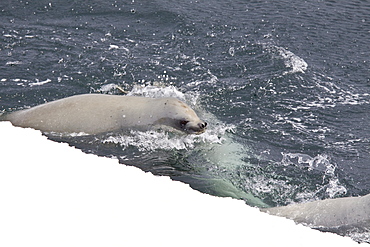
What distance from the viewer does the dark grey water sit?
9.32m

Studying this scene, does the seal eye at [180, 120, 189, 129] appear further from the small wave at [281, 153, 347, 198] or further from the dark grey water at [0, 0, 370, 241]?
the small wave at [281, 153, 347, 198]

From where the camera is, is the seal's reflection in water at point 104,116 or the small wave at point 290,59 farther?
the small wave at point 290,59

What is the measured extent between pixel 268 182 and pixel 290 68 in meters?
4.77

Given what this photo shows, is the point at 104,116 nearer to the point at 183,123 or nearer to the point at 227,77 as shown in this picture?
the point at 183,123

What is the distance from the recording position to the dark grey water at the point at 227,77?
9320 mm

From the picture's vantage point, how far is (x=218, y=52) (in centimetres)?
1363

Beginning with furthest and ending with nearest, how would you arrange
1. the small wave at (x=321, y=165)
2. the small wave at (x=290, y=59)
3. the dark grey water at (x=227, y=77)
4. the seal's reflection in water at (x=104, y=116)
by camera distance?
the small wave at (x=290, y=59) < the seal's reflection in water at (x=104, y=116) < the dark grey water at (x=227, y=77) < the small wave at (x=321, y=165)

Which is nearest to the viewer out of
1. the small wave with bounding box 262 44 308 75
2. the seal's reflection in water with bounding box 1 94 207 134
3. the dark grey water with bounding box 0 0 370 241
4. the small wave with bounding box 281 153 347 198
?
the small wave with bounding box 281 153 347 198

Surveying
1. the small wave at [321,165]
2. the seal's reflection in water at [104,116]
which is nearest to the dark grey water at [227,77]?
the small wave at [321,165]

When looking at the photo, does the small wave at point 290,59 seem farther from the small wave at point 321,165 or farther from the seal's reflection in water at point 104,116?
the seal's reflection in water at point 104,116

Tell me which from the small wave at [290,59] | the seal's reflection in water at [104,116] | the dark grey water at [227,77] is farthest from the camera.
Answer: the small wave at [290,59]

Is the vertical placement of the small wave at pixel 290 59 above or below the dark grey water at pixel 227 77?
above

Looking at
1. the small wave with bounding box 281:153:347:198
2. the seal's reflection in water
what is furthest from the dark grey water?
the seal's reflection in water

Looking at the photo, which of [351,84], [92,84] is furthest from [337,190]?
[92,84]
